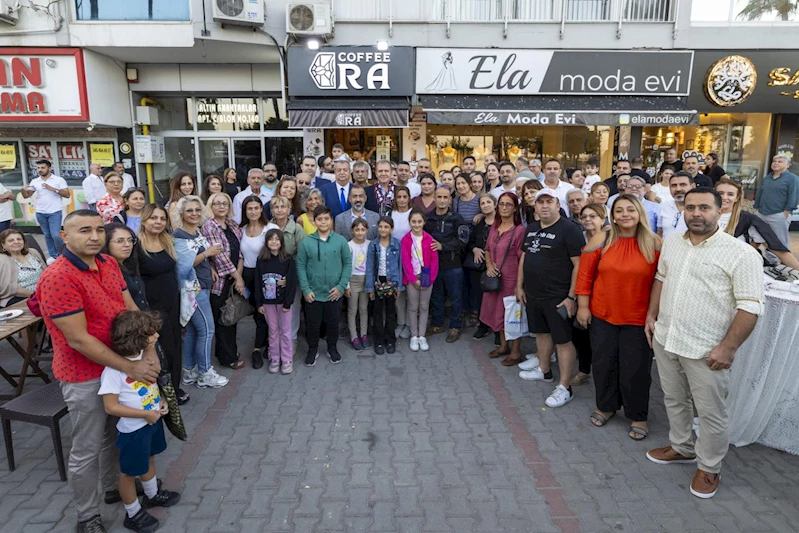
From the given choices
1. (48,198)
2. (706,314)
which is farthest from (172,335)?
(48,198)

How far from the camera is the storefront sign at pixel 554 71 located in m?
10.8

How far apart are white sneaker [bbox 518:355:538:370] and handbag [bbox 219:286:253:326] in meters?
3.00

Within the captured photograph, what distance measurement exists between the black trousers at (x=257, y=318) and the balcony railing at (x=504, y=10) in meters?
7.58

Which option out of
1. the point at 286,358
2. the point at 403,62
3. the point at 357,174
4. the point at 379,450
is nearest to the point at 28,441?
the point at 286,358

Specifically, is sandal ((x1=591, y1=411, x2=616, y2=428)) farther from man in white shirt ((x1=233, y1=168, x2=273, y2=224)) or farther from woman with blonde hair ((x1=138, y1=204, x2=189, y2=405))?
man in white shirt ((x1=233, y1=168, x2=273, y2=224))

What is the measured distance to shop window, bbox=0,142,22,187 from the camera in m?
12.4

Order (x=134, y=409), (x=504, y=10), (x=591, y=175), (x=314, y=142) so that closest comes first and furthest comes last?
1. (x=134, y=409)
2. (x=591, y=175)
3. (x=504, y=10)
4. (x=314, y=142)

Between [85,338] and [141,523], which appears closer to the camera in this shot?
[85,338]

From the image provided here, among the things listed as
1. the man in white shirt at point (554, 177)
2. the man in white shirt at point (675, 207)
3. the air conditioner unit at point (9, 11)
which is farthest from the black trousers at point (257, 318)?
the air conditioner unit at point (9, 11)

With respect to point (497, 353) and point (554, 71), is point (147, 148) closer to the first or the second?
point (554, 71)

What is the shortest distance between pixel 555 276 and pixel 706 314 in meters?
1.48

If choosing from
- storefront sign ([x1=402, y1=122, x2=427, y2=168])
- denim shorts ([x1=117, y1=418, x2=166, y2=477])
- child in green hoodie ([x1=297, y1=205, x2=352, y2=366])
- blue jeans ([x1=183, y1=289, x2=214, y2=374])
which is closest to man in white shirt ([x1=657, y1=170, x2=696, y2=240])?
child in green hoodie ([x1=297, y1=205, x2=352, y2=366])

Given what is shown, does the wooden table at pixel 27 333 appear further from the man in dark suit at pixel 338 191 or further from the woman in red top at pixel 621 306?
the woman in red top at pixel 621 306

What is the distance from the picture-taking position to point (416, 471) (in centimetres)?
368
